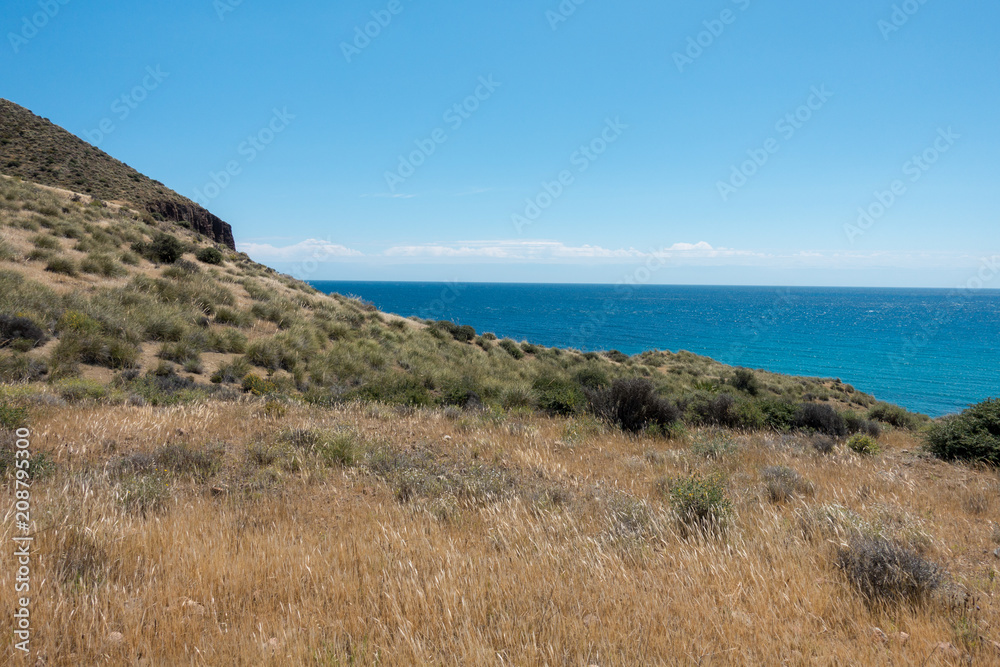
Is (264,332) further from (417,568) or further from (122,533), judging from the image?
(417,568)

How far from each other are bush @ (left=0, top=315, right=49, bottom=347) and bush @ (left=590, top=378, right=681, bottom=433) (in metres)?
14.7

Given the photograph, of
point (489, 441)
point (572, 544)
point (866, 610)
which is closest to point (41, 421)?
point (489, 441)

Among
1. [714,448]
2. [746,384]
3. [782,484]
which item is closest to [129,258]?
[714,448]

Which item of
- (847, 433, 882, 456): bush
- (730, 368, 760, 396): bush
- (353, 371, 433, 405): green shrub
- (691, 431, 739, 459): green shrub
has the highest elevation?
(691, 431, 739, 459): green shrub

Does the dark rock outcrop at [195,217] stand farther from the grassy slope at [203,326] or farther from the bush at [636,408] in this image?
the bush at [636,408]

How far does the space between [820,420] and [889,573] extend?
343 inches

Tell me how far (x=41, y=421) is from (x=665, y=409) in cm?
1049

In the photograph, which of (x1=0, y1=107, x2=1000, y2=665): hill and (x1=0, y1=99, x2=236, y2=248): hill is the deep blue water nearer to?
(x1=0, y1=99, x2=236, y2=248): hill

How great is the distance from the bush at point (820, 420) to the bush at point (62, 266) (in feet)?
80.3

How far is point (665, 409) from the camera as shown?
9539 mm

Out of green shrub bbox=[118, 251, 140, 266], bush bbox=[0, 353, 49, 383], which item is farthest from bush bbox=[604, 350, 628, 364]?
bush bbox=[0, 353, 49, 383]

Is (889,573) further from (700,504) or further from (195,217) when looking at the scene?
(195,217)

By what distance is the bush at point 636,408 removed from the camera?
31.3 ft

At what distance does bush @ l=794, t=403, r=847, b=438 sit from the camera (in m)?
10.4
